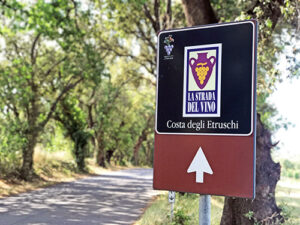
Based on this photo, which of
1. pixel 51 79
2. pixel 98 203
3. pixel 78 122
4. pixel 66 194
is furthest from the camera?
pixel 78 122

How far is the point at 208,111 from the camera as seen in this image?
2.36m

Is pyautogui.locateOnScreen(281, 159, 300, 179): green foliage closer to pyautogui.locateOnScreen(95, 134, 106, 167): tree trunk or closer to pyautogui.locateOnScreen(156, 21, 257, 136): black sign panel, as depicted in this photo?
pyautogui.locateOnScreen(95, 134, 106, 167): tree trunk

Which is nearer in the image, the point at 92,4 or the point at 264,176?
the point at 264,176

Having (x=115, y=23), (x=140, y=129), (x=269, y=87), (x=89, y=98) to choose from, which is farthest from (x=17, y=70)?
(x=140, y=129)

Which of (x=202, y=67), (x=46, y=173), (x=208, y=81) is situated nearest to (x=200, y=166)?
(x=208, y=81)

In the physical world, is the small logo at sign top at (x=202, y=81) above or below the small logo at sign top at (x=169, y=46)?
below

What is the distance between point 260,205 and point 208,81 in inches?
207

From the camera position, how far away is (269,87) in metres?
7.15

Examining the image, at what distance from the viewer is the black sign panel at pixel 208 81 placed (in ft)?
7.49

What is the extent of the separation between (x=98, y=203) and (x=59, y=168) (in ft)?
36.9

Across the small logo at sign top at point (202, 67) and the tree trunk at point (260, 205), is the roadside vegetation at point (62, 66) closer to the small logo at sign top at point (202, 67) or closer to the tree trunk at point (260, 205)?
the tree trunk at point (260, 205)

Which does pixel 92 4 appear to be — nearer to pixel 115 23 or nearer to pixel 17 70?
pixel 115 23

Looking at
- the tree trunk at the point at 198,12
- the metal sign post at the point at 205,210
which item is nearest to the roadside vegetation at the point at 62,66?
the tree trunk at the point at 198,12

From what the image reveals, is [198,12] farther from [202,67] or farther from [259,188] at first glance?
[202,67]
